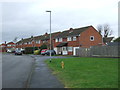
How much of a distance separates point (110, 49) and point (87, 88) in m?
27.8

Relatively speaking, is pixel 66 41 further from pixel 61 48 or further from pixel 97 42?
pixel 97 42

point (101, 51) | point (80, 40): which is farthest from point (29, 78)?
point (80, 40)

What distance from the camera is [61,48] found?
5425 centimetres

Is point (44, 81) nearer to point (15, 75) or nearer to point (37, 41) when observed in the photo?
point (15, 75)

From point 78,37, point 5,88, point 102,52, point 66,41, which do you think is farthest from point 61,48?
point 5,88

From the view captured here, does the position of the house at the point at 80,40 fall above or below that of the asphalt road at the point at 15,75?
above

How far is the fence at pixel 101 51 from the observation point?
110 feet

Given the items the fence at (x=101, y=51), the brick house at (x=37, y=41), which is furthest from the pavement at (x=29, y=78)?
the brick house at (x=37, y=41)

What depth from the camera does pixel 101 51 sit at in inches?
1453

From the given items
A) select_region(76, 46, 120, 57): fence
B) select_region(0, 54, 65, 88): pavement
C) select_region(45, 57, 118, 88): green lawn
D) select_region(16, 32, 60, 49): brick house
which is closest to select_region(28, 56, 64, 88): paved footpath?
select_region(0, 54, 65, 88): pavement

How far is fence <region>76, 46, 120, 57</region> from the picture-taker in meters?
33.5

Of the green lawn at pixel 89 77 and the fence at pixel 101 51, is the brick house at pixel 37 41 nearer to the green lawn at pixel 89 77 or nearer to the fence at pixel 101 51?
the fence at pixel 101 51

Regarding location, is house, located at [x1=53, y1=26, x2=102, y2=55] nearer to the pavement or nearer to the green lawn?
the pavement

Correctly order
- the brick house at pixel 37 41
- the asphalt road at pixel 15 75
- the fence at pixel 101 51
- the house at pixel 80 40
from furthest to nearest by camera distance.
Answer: the brick house at pixel 37 41 < the house at pixel 80 40 < the fence at pixel 101 51 < the asphalt road at pixel 15 75
